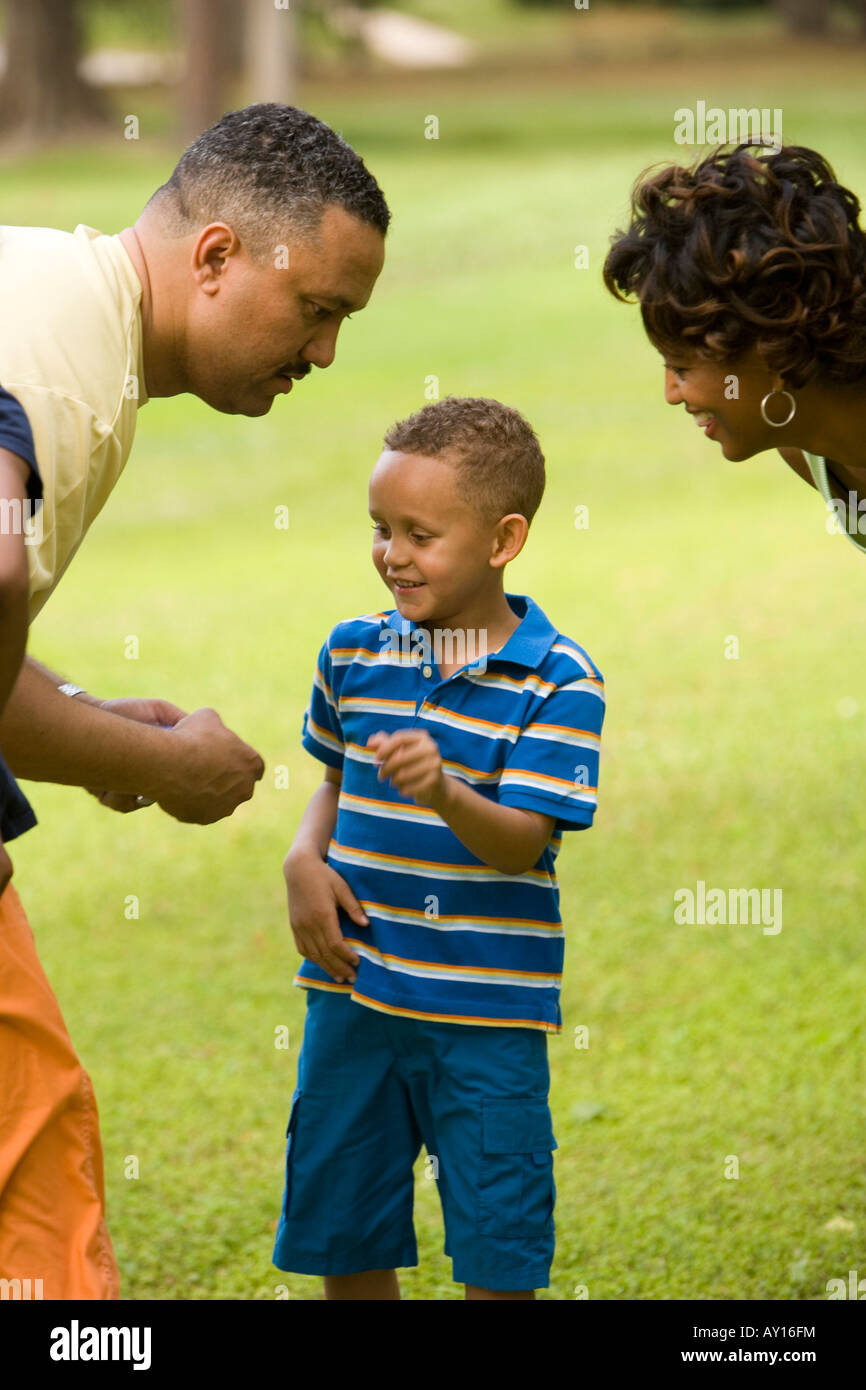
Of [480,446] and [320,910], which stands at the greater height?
[480,446]

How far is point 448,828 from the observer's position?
2.71m

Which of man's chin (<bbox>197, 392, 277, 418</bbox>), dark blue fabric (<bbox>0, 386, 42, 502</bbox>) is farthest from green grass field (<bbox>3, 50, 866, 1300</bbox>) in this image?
dark blue fabric (<bbox>0, 386, 42, 502</bbox>)

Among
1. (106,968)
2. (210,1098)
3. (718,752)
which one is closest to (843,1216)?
(210,1098)

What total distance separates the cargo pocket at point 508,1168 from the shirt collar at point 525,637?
68 cm

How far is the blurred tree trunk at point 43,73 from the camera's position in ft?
99.2

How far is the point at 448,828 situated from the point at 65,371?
3.01ft

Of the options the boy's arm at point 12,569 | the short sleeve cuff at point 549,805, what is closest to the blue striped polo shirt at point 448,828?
the short sleeve cuff at point 549,805

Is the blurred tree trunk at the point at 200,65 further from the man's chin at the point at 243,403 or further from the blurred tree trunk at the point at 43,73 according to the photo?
the man's chin at the point at 243,403

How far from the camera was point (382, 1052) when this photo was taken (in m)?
2.78

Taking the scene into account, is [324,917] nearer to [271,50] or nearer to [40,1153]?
[40,1153]

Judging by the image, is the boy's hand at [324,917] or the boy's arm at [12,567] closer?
the boy's arm at [12,567]

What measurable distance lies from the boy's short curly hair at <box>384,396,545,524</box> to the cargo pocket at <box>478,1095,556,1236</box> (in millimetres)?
921

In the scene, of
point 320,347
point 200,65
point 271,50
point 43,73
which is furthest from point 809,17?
point 320,347

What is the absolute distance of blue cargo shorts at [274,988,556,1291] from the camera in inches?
105
